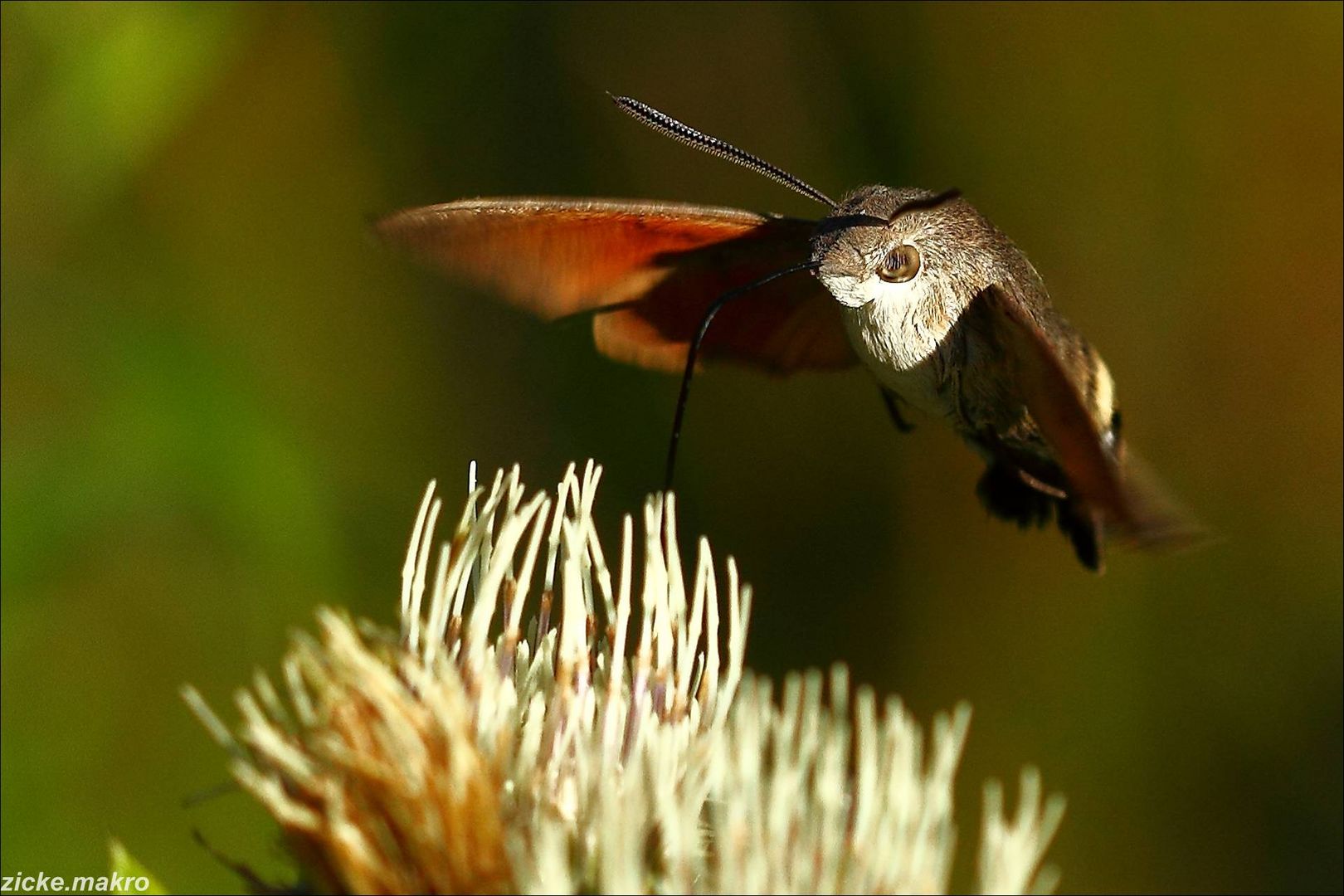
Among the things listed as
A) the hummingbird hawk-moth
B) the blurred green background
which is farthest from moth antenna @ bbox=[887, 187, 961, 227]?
the blurred green background

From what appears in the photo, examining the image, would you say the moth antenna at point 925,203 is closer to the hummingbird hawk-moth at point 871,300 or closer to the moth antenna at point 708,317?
the hummingbird hawk-moth at point 871,300

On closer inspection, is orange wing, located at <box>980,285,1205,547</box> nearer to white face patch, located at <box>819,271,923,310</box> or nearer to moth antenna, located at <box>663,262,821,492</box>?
white face patch, located at <box>819,271,923,310</box>

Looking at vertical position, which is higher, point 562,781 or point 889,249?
point 889,249

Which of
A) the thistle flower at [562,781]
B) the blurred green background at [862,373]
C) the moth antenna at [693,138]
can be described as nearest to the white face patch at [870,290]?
the moth antenna at [693,138]

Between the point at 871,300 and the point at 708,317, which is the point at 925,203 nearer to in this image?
the point at 871,300

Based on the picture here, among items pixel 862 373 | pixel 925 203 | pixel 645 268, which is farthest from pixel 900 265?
pixel 862 373

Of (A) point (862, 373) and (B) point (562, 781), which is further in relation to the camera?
(A) point (862, 373)
